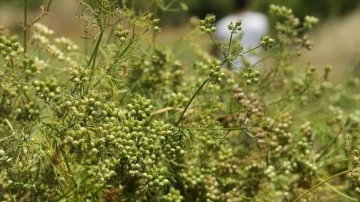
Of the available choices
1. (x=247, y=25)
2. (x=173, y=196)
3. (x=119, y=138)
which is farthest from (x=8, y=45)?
(x=247, y=25)

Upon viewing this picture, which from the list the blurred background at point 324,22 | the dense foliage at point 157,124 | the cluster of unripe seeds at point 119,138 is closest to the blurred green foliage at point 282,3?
the blurred background at point 324,22

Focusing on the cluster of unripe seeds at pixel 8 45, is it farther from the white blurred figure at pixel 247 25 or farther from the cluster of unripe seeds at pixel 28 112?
the white blurred figure at pixel 247 25

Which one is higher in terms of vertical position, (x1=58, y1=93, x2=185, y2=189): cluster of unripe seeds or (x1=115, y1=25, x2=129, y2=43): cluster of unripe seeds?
(x1=115, y1=25, x2=129, y2=43): cluster of unripe seeds

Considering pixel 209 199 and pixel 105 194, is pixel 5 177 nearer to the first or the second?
pixel 105 194

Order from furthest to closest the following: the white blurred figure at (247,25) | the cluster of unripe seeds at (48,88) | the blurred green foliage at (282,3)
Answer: the blurred green foliage at (282,3), the white blurred figure at (247,25), the cluster of unripe seeds at (48,88)

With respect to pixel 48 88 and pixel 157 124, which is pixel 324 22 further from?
pixel 48 88

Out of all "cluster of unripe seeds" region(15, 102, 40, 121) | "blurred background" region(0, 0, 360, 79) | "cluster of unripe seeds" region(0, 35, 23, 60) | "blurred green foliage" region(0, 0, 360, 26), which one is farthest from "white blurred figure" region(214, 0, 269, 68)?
"blurred background" region(0, 0, 360, 79)

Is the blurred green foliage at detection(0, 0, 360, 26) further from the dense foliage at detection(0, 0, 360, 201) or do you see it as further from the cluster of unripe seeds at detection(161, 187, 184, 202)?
the cluster of unripe seeds at detection(161, 187, 184, 202)

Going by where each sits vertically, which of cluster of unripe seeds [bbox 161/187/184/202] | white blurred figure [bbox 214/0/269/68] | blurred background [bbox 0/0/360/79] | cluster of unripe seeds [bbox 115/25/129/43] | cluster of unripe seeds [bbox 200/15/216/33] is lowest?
cluster of unripe seeds [bbox 161/187/184/202]

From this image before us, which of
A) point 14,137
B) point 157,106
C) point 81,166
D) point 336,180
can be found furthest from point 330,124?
point 14,137
